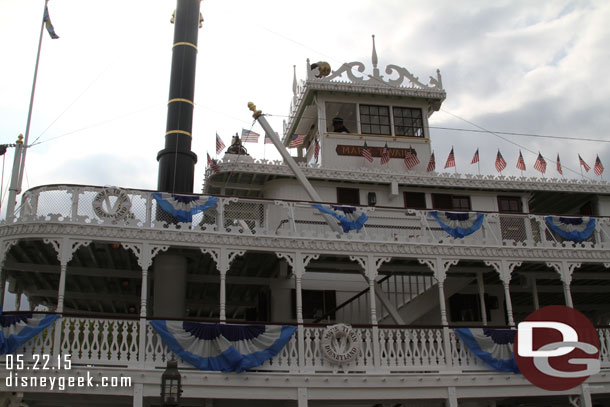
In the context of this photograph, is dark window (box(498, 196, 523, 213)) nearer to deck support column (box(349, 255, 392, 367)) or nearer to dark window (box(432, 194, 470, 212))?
dark window (box(432, 194, 470, 212))

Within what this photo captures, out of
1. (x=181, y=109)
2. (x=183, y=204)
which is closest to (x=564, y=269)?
(x=183, y=204)

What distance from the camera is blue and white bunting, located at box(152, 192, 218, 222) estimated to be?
17031 mm

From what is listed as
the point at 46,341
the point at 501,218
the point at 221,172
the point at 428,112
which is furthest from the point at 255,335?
the point at 428,112

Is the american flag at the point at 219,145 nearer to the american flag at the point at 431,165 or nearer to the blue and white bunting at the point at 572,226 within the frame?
the american flag at the point at 431,165

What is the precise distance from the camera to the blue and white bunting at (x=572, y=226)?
19672 mm

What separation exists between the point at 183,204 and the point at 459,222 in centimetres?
851

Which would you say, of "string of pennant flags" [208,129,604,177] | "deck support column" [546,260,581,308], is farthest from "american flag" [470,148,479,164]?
"deck support column" [546,260,581,308]

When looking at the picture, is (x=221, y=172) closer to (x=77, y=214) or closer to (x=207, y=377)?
(x=77, y=214)

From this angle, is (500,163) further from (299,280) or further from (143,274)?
(143,274)

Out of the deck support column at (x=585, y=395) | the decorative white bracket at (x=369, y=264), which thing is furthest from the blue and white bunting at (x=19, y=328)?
the deck support column at (x=585, y=395)

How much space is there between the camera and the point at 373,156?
2439 cm

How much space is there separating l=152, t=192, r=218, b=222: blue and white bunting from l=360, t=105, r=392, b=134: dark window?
9.66 m

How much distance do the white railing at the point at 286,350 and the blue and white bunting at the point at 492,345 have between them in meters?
0.24

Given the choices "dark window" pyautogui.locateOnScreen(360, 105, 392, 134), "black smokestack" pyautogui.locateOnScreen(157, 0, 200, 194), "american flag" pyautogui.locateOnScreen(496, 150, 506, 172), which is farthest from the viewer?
"dark window" pyautogui.locateOnScreen(360, 105, 392, 134)
